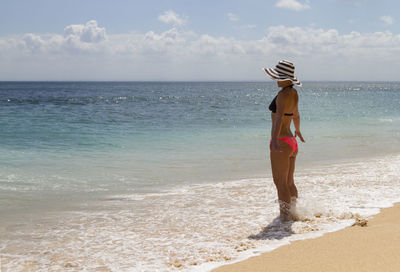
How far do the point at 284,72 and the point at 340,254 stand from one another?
2.05 meters

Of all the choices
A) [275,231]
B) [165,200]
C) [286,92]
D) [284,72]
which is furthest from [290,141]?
[165,200]

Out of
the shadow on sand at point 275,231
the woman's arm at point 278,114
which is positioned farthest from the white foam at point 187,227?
the woman's arm at point 278,114

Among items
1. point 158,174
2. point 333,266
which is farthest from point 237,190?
point 333,266

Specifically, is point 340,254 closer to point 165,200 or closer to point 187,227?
point 187,227

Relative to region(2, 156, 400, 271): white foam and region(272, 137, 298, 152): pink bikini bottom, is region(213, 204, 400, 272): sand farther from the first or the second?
region(272, 137, 298, 152): pink bikini bottom

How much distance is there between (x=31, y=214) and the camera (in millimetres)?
5934

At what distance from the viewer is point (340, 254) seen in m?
3.67

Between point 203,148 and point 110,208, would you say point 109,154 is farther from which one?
point 110,208

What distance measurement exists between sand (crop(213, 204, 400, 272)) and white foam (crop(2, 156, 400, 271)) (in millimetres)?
241

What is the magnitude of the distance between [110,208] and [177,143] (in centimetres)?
809

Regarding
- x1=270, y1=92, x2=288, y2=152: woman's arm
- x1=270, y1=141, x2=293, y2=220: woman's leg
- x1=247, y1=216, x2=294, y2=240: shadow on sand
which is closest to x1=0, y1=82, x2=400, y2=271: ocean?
x1=247, y1=216, x2=294, y2=240: shadow on sand

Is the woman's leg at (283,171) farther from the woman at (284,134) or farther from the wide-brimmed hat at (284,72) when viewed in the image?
the wide-brimmed hat at (284,72)

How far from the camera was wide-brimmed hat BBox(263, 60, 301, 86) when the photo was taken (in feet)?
15.3

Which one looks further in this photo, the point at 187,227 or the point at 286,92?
the point at 187,227
